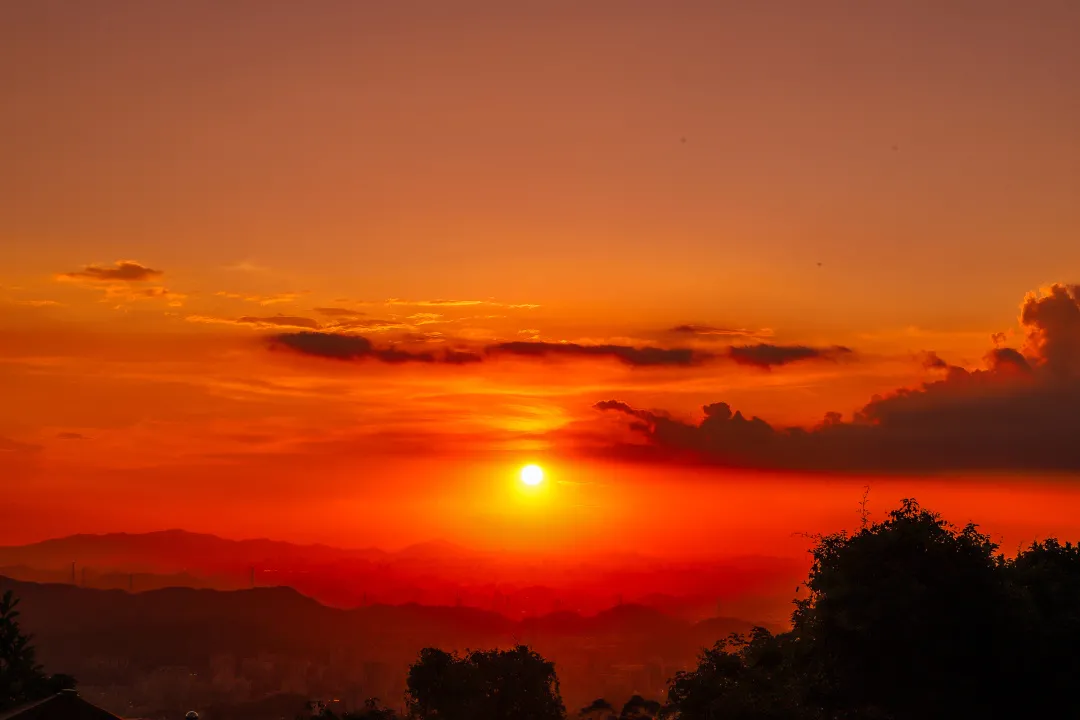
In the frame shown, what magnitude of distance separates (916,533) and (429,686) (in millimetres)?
55772

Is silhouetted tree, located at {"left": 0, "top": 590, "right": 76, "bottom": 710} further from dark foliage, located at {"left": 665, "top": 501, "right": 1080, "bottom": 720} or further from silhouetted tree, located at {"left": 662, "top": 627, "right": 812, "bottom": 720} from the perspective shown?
dark foliage, located at {"left": 665, "top": 501, "right": 1080, "bottom": 720}

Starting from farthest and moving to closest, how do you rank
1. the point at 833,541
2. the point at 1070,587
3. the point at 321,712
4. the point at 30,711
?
the point at 321,712 → the point at 1070,587 → the point at 833,541 → the point at 30,711

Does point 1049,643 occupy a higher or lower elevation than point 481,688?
higher

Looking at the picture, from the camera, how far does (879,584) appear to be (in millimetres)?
55219

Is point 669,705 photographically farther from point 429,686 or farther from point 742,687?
point 429,686

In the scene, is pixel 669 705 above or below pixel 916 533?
below

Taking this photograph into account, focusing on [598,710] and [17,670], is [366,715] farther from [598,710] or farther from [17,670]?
[17,670]

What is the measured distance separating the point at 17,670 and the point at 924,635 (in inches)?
2588

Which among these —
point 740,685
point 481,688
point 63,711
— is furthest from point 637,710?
point 63,711

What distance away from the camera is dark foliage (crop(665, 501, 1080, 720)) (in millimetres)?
53844

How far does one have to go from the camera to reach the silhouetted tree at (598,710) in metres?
99.0

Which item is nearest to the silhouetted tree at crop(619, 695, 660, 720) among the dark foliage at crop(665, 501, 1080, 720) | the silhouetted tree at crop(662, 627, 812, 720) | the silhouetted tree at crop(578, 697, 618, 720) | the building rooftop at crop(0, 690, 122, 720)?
the silhouetted tree at crop(578, 697, 618, 720)

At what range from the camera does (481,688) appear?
3932 inches

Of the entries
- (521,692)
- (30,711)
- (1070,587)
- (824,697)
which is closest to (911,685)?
(824,697)
